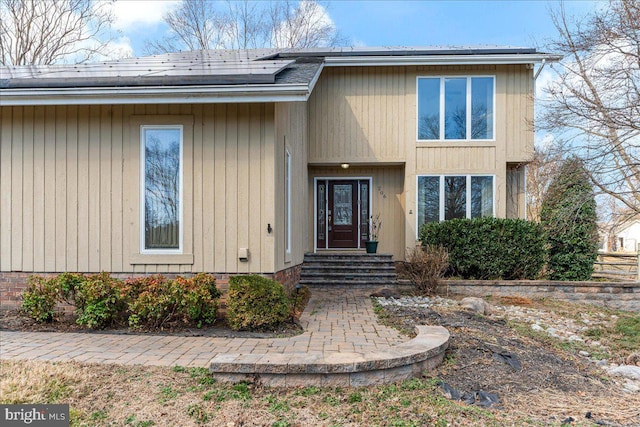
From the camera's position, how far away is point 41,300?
16.8 ft

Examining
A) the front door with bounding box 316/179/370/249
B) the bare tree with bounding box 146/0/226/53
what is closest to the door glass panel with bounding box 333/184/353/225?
the front door with bounding box 316/179/370/249

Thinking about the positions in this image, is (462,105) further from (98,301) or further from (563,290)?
(98,301)

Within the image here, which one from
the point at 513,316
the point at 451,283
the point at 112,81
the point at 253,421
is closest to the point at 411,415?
the point at 253,421

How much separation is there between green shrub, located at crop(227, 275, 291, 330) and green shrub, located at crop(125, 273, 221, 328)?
0.34 meters

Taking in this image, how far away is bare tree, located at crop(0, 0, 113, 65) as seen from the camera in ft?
50.9

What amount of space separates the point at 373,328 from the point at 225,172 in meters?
3.03

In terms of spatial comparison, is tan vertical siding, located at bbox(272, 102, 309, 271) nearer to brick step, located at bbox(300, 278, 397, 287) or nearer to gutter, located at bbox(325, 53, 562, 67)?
brick step, located at bbox(300, 278, 397, 287)

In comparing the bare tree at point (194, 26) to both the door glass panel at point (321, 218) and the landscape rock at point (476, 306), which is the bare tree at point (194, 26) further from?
the landscape rock at point (476, 306)

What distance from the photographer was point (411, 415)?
296cm

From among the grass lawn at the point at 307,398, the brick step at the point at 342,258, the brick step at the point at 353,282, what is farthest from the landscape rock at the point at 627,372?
the brick step at the point at 342,258

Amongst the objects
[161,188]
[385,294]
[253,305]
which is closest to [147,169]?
[161,188]

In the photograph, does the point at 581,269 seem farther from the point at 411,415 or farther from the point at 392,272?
the point at 411,415

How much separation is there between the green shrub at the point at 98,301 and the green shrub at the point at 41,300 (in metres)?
0.32

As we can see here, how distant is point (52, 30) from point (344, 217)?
14.6 meters
